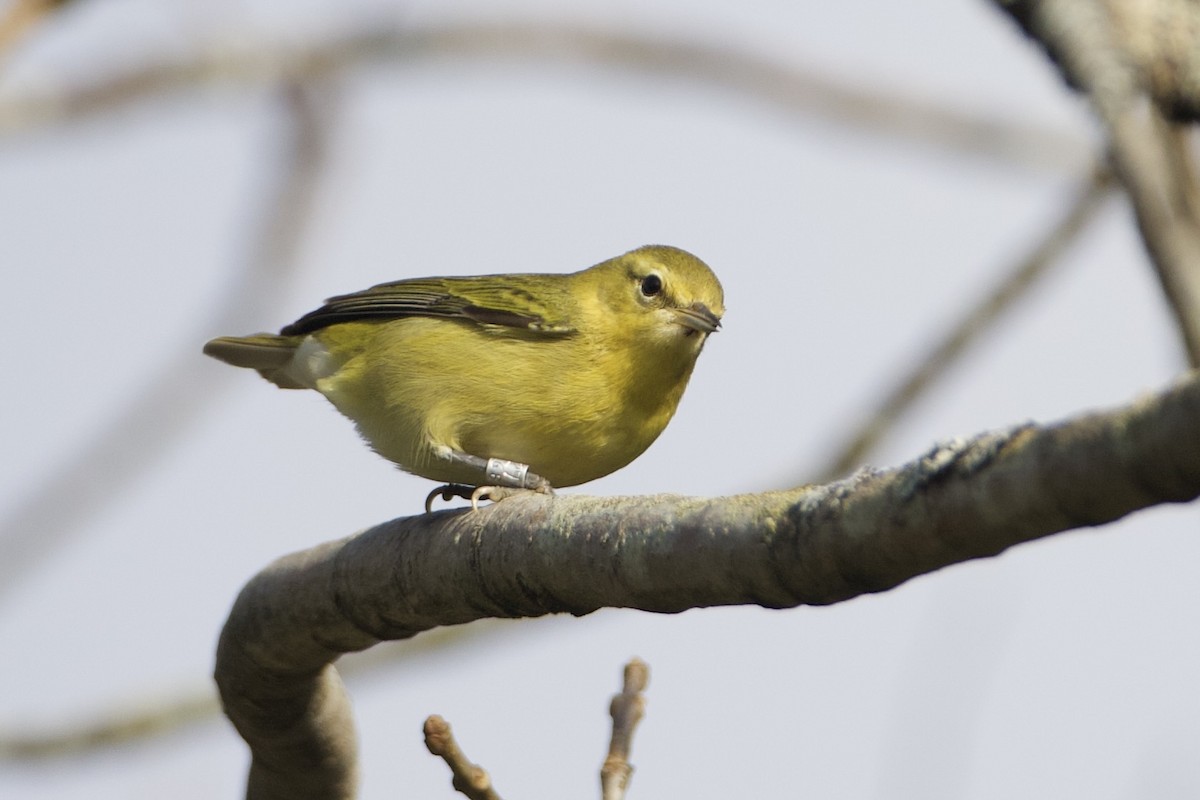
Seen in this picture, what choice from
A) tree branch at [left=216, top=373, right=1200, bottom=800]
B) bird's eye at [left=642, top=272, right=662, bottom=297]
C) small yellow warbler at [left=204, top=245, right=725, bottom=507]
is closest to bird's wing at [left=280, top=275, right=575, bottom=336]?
small yellow warbler at [left=204, top=245, right=725, bottom=507]

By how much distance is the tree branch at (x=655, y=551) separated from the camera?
2010 millimetres

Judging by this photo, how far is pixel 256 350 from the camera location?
727 centimetres

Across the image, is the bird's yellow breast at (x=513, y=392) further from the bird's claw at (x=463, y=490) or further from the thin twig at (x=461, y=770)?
the thin twig at (x=461, y=770)

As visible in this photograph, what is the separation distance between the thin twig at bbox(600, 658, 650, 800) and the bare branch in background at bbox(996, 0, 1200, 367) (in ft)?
5.35

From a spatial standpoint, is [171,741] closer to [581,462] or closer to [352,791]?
[352,791]

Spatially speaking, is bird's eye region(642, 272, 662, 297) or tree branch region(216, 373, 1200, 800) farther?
bird's eye region(642, 272, 662, 297)

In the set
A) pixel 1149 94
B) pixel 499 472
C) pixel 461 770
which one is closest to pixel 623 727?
pixel 461 770

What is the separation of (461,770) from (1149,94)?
8.16 ft

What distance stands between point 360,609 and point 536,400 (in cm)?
185

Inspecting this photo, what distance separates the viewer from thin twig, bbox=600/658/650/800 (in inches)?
132

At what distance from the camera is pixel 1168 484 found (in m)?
1.90

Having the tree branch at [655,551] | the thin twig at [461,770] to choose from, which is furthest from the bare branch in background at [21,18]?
the thin twig at [461,770]

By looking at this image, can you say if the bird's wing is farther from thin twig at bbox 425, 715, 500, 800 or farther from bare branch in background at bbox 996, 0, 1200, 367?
thin twig at bbox 425, 715, 500, 800

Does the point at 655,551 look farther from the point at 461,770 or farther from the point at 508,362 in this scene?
the point at 508,362
